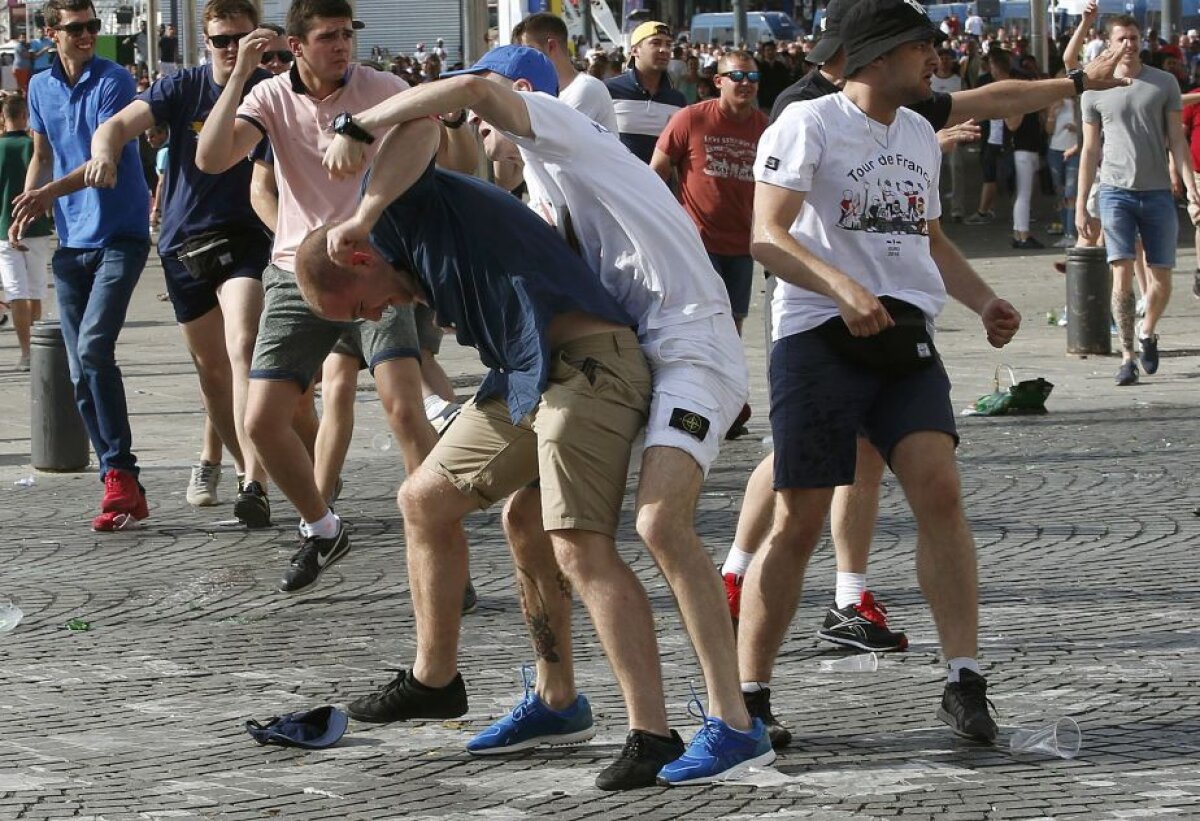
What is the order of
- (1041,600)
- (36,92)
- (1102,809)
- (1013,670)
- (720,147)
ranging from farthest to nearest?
(720,147), (36,92), (1041,600), (1013,670), (1102,809)

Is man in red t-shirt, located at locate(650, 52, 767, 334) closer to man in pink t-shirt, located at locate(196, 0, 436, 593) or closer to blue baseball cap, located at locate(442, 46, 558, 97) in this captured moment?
man in pink t-shirt, located at locate(196, 0, 436, 593)

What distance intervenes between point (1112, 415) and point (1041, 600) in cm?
479

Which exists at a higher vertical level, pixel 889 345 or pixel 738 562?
pixel 889 345

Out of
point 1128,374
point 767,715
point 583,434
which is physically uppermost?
point 583,434

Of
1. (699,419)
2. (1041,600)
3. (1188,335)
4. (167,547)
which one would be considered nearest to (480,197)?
(699,419)

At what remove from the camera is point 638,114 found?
1226 cm

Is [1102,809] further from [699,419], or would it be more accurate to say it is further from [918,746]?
[699,419]

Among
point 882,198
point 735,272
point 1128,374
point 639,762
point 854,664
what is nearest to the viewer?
point 639,762

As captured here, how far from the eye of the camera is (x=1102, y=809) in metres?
4.75

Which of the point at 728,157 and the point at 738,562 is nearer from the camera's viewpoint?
the point at 738,562

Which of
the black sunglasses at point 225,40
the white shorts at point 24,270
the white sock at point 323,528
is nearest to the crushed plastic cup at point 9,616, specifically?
the white sock at point 323,528

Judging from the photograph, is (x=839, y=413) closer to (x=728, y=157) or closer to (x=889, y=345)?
(x=889, y=345)

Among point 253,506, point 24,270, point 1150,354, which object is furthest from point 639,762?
point 24,270

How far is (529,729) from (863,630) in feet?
4.75
